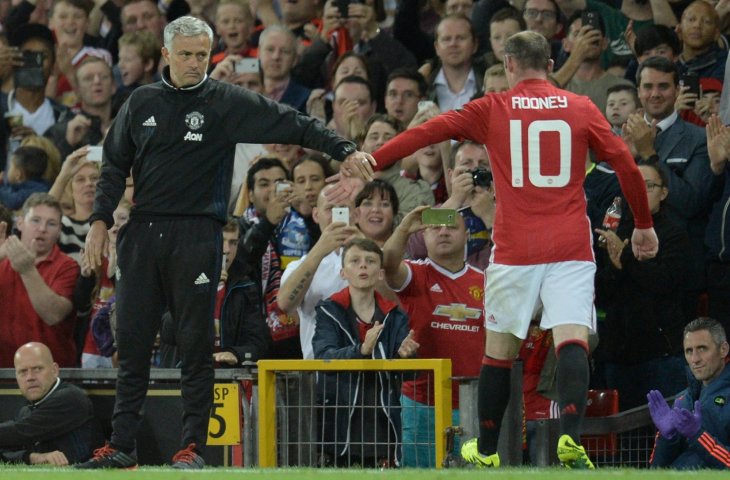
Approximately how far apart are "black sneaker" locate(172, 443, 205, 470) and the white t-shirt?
2159 millimetres

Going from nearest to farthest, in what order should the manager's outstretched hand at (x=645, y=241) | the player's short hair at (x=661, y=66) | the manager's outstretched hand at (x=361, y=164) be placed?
the manager's outstretched hand at (x=361, y=164) < the manager's outstretched hand at (x=645, y=241) < the player's short hair at (x=661, y=66)

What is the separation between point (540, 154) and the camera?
24.1ft

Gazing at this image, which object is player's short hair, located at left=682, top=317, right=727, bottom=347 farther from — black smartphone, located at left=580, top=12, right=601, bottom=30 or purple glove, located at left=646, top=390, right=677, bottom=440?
black smartphone, located at left=580, top=12, right=601, bottom=30

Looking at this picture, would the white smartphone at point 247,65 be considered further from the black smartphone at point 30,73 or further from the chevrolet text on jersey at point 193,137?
the chevrolet text on jersey at point 193,137

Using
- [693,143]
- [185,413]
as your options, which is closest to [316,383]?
[185,413]

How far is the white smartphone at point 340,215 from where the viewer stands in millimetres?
9320

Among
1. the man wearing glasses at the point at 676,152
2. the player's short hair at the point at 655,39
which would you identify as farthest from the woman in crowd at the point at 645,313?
the player's short hair at the point at 655,39

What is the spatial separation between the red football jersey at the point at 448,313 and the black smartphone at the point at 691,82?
9.05 ft

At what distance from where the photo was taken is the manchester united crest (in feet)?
24.7

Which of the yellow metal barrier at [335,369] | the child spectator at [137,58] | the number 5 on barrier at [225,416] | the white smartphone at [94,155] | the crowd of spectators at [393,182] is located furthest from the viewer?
the child spectator at [137,58]

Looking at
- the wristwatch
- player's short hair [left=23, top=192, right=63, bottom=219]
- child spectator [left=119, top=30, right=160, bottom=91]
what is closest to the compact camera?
the wristwatch

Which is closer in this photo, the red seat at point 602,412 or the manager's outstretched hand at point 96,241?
the manager's outstretched hand at point 96,241

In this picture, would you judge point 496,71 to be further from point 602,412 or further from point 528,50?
point 528,50

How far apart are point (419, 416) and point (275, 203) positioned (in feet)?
8.90
